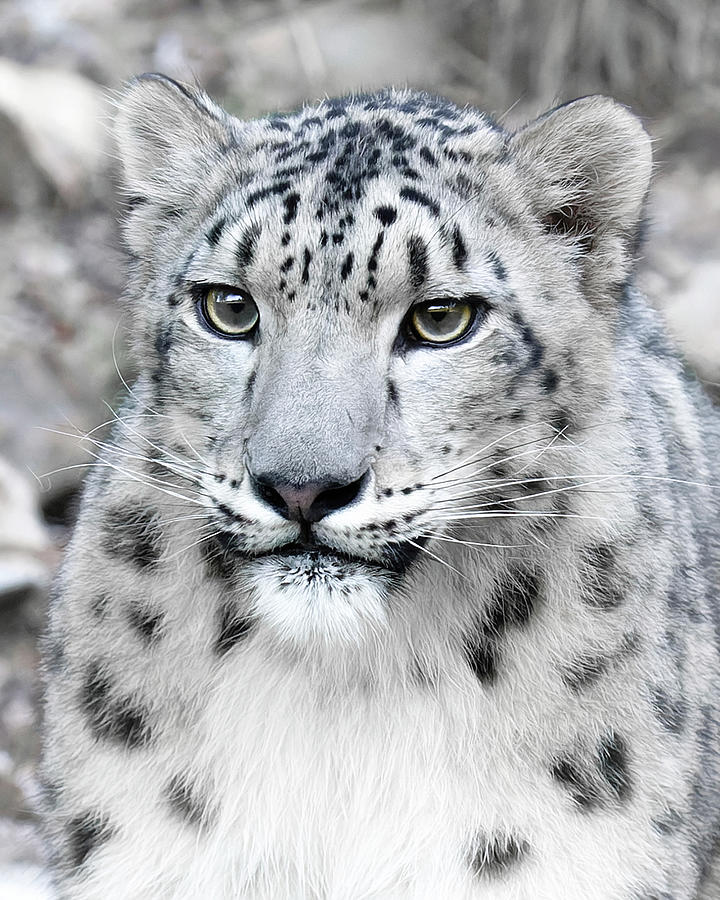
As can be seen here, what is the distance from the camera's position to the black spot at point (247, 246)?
307 centimetres

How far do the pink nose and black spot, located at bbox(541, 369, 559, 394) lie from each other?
1.94 feet

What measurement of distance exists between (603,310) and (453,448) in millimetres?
592

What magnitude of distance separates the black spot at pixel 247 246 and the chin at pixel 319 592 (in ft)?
2.21

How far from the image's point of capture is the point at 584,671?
3.40 metres

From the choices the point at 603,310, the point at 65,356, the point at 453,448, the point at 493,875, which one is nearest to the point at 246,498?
the point at 453,448

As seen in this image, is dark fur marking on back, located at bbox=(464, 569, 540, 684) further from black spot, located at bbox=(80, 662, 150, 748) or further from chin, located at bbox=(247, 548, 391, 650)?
black spot, located at bbox=(80, 662, 150, 748)

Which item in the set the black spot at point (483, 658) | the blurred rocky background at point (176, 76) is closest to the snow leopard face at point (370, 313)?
the black spot at point (483, 658)

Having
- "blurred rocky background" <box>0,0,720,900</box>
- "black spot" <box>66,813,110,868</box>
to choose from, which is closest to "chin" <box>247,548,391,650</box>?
"black spot" <box>66,813,110,868</box>

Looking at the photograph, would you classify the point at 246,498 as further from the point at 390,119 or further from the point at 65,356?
the point at 65,356

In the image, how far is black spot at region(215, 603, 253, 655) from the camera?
3.51 m

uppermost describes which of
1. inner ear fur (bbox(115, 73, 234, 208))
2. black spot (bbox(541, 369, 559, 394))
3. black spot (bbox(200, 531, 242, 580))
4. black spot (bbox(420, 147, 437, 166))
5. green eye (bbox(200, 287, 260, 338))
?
inner ear fur (bbox(115, 73, 234, 208))

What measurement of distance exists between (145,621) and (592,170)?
5.30 ft

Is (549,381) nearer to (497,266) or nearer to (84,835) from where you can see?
(497,266)

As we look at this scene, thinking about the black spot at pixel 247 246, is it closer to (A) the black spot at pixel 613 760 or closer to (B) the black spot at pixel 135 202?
(B) the black spot at pixel 135 202
